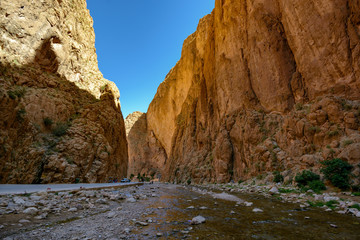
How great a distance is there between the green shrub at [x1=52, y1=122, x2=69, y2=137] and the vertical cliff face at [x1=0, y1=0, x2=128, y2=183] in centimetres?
9

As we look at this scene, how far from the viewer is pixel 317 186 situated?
1084 centimetres

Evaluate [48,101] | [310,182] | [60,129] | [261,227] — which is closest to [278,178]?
[310,182]

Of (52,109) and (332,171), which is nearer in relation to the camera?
(332,171)

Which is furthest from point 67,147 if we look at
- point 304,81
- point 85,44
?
point 304,81

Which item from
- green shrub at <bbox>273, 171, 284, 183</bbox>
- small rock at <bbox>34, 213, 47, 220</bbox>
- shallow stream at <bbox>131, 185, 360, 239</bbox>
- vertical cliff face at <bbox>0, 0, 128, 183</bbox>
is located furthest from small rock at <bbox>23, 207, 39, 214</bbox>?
green shrub at <bbox>273, 171, 284, 183</bbox>

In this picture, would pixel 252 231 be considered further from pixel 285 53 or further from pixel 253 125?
pixel 285 53

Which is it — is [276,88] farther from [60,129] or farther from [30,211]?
[60,129]

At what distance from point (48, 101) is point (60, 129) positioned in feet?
11.3

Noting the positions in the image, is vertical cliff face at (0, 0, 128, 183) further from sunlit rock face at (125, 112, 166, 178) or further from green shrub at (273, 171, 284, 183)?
sunlit rock face at (125, 112, 166, 178)

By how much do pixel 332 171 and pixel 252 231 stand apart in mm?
9772

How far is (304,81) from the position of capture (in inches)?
768

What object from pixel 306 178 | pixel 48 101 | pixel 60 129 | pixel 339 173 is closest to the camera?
pixel 339 173

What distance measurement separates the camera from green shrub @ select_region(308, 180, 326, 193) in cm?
1057

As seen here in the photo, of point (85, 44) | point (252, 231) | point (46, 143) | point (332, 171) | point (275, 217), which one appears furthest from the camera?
point (85, 44)
